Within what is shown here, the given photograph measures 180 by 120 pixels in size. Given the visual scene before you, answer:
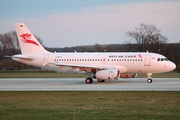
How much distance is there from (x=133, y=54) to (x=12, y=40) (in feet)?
328

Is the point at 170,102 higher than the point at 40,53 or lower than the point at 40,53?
lower

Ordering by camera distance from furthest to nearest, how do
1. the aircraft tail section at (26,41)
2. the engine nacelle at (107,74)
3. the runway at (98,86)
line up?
1. the aircraft tail section at (26,41)
2. the engine nacelle at (107,74)
3. the runway at (98,86)

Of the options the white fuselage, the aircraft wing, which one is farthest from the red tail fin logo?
the aircraft wing

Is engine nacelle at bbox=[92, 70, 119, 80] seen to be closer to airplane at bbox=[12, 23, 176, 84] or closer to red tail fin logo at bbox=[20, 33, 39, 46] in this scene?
airplane at bbox=[12, 23, 176, 84]

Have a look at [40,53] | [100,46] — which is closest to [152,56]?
[40,53]

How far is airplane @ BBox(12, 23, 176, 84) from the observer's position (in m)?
36.4

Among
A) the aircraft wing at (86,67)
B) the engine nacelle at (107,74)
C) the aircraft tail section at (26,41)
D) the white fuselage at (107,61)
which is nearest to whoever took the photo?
the engine nacelle at (107,74)

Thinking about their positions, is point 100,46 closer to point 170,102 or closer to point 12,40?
point 12,40

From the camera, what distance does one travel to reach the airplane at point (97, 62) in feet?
119

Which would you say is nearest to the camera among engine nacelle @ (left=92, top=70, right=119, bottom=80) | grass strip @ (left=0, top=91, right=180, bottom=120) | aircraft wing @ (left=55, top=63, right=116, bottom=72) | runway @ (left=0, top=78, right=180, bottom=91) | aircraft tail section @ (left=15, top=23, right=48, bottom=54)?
grass strip @ (left=0, top=91, right=180, bottom=120)

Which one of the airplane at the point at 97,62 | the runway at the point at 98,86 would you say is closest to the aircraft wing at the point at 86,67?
the airplane at the point at 97,62

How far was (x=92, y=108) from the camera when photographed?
672 inches

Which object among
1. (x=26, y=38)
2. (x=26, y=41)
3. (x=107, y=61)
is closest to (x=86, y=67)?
(x=107, y=61)

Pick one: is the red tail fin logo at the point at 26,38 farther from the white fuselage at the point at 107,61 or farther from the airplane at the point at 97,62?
the white fuselage at the point at 107,61
